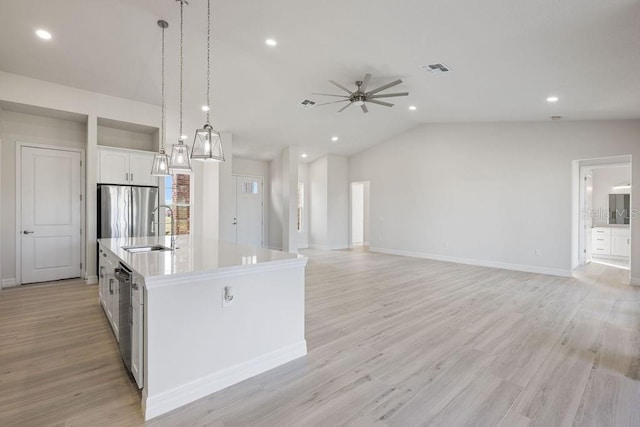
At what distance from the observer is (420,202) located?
8406mm

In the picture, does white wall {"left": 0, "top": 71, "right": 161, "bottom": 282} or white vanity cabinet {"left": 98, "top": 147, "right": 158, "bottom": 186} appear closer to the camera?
white wall {"left": 0, "top": 71, "right": 161, "bottom": 282}

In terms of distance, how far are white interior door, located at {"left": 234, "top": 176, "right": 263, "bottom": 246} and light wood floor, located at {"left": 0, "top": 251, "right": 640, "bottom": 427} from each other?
489 cm

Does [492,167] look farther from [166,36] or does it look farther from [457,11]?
[166,36]

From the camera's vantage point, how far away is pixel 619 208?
779 centimetres

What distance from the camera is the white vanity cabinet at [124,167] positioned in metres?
5.33

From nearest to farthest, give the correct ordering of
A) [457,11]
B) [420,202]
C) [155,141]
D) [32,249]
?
[457,11] < [32,249] < [155,141] < [420,202]

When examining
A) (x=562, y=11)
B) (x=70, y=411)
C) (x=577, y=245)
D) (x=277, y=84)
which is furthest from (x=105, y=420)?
(x=577, y=245)

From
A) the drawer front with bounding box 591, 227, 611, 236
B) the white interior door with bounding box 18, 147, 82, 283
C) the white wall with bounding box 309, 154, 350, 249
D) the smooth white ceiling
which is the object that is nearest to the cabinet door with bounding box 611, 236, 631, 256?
A: the drawer front with bounding box 591, 227, 611, 236

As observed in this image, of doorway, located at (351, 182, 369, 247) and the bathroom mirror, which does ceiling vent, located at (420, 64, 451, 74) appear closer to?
the bathroom mirror

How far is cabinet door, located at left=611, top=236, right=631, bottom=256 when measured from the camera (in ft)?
24.6

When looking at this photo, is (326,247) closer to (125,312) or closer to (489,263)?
(489,263)

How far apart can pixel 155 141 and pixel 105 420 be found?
521 cm

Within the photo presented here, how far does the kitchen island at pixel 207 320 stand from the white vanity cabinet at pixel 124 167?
10.7 feet

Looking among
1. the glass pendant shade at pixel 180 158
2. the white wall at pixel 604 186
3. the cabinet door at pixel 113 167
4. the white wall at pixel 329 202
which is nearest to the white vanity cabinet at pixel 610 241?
the white wall at pixel 604 186
